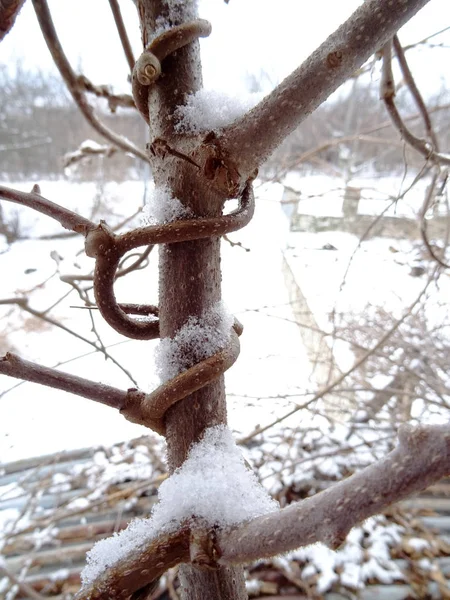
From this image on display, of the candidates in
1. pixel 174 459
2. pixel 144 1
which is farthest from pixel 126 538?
pixel 144 1

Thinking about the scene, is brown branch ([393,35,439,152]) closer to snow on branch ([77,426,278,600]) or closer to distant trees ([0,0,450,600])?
distant trees ([0,0,450,600])

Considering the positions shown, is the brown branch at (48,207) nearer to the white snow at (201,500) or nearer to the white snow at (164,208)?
the white snow at (164,208)

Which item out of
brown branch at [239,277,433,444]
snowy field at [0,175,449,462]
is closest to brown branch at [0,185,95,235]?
brown branch at [239,277,433,444]

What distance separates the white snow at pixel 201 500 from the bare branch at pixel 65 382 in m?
0.05

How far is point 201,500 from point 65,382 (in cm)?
10

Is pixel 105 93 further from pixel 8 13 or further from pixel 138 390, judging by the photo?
pixel 138 390

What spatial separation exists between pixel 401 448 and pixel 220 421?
0.38ft

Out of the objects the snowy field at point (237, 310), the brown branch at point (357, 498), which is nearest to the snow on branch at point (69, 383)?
the brown branch at point (357, 498)

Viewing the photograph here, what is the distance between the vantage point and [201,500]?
0.22 metres

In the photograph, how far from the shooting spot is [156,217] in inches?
9.5

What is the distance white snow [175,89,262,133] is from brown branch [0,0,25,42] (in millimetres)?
130

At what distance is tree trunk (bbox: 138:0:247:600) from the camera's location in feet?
0.76

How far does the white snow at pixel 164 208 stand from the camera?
0.76 ft

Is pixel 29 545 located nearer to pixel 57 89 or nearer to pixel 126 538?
pixel 126 538
